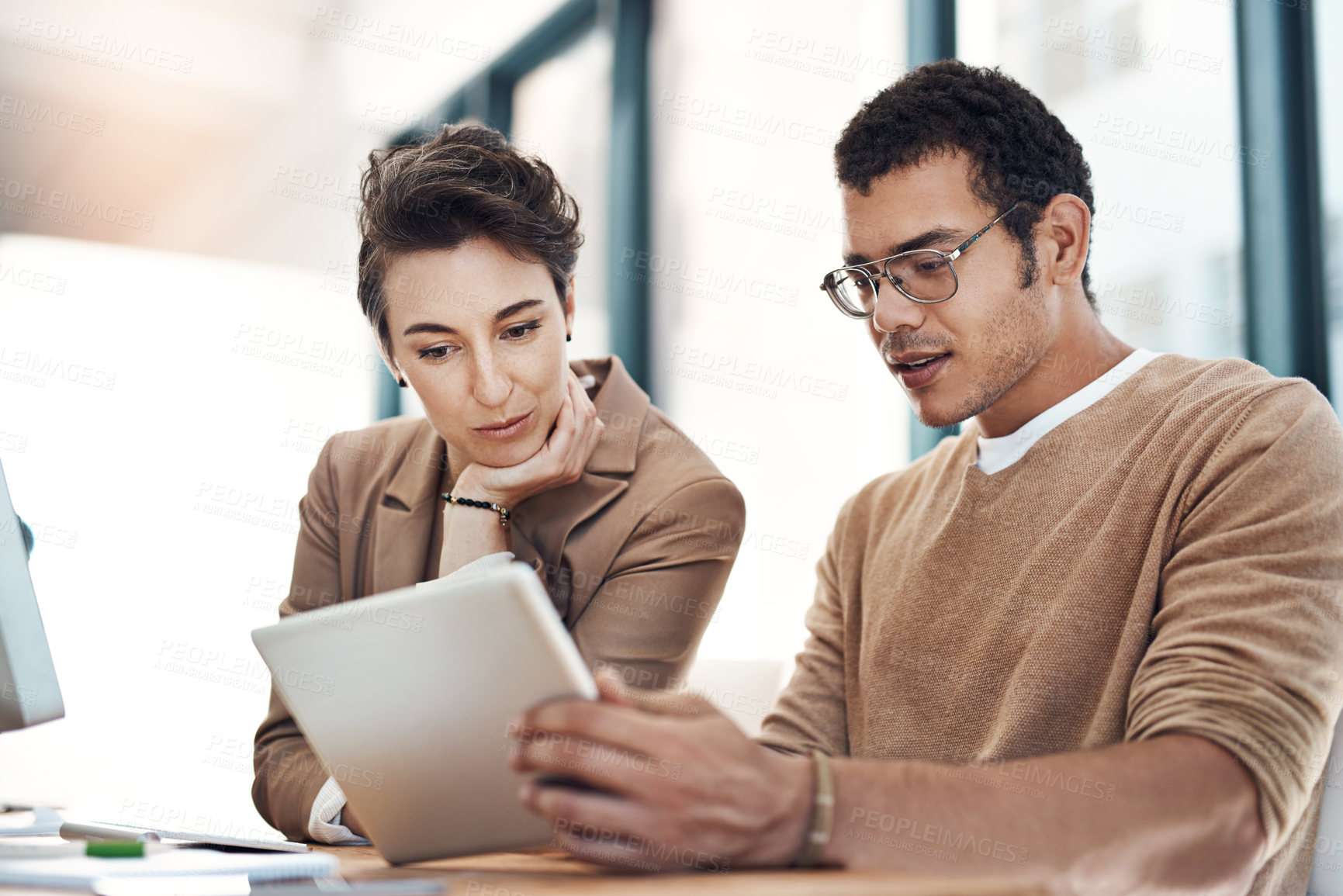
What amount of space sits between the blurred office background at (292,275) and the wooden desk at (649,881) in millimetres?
2184

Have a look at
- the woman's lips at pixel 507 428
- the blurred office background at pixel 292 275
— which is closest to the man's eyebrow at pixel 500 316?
the woman's lips at pixel 507 428

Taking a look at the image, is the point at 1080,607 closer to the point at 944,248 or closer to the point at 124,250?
the point at 944,248

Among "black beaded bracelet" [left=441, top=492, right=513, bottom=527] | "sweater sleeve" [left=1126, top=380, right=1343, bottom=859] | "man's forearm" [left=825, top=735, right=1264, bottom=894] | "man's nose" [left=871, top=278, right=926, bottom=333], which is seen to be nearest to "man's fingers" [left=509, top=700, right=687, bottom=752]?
"man's forearm" [left=825, top=735, right=1264, bottom=894]

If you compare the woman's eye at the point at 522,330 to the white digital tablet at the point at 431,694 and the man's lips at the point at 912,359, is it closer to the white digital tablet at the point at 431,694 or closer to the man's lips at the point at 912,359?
the man's lips at the point at 912,359

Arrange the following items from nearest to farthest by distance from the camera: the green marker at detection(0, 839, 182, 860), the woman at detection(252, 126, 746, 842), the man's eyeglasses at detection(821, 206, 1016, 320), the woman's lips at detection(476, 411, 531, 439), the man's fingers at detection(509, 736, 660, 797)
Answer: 1. the man's fingers at detection(509, 736, 660, 797)
2. the green marker at detection(0, 839, 182, 860)
3. the man's eyeglasses at detection(821, 206, 1016, 320)
4. the woman at detection(252, 126, 746, 842)
5. the woman's lips at detection(476, 411, 531, 439)

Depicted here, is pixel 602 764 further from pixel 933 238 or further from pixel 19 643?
pixel 933 238

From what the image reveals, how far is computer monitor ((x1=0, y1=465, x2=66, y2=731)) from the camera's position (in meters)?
0.99

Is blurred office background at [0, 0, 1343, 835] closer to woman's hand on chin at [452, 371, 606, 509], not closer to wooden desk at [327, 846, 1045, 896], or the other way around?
woman's hand on chin at [452, 371, 606, 509]

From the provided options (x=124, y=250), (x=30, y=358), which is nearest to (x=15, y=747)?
(x=30, y=358)

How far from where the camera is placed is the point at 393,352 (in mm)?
1800

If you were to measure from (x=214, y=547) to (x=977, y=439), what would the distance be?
4073 mm

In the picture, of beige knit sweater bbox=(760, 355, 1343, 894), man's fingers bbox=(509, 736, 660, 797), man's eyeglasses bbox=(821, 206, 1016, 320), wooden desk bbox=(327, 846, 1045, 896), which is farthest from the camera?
man's eyeglasses bbox=(821, 206, 1016, 320)

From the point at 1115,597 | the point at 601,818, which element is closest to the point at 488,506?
the point at 1115,597

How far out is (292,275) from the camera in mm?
5207
